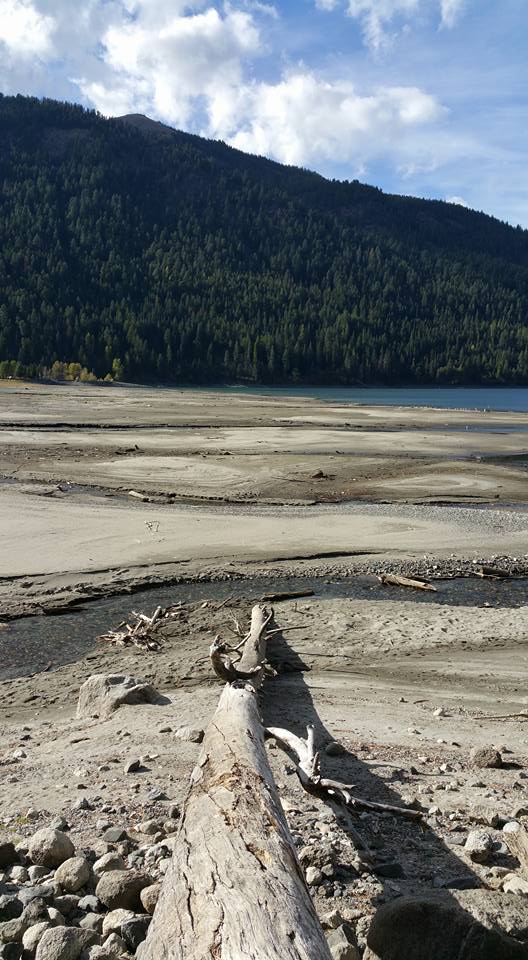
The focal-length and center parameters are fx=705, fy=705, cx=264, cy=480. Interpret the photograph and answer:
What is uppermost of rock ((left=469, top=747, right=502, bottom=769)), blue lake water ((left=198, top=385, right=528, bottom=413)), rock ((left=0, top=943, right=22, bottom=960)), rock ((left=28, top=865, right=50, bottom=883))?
blue lake water ((left=198, top=385, right=528, bottom=413))

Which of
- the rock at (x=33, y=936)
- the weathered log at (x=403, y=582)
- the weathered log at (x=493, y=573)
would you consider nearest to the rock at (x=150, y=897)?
the rock at (x=33, y=936)

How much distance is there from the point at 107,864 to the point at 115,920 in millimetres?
562

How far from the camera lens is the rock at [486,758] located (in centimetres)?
571

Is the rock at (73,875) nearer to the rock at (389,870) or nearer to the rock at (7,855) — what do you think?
the rock at (7,855)

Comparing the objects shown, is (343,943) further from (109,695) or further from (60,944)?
(109,695)

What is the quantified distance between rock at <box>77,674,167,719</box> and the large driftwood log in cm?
267

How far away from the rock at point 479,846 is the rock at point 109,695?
3.75 m

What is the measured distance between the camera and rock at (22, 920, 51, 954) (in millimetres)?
3332

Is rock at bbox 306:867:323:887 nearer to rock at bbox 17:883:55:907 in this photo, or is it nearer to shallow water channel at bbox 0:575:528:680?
rock at bbox 17:883:55:907

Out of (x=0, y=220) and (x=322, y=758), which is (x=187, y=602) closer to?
(x=322, y=758)

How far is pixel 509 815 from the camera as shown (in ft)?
15.8

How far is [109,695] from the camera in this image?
23.8 ft

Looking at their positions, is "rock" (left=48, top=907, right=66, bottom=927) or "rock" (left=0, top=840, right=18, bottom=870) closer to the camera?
"rock" (left=48, top=907, right=66, bottom=927)

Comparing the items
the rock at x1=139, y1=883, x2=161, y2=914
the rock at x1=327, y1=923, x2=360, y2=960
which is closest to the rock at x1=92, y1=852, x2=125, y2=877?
the rock at x1=139, y1=883, x2=161, y2=914
